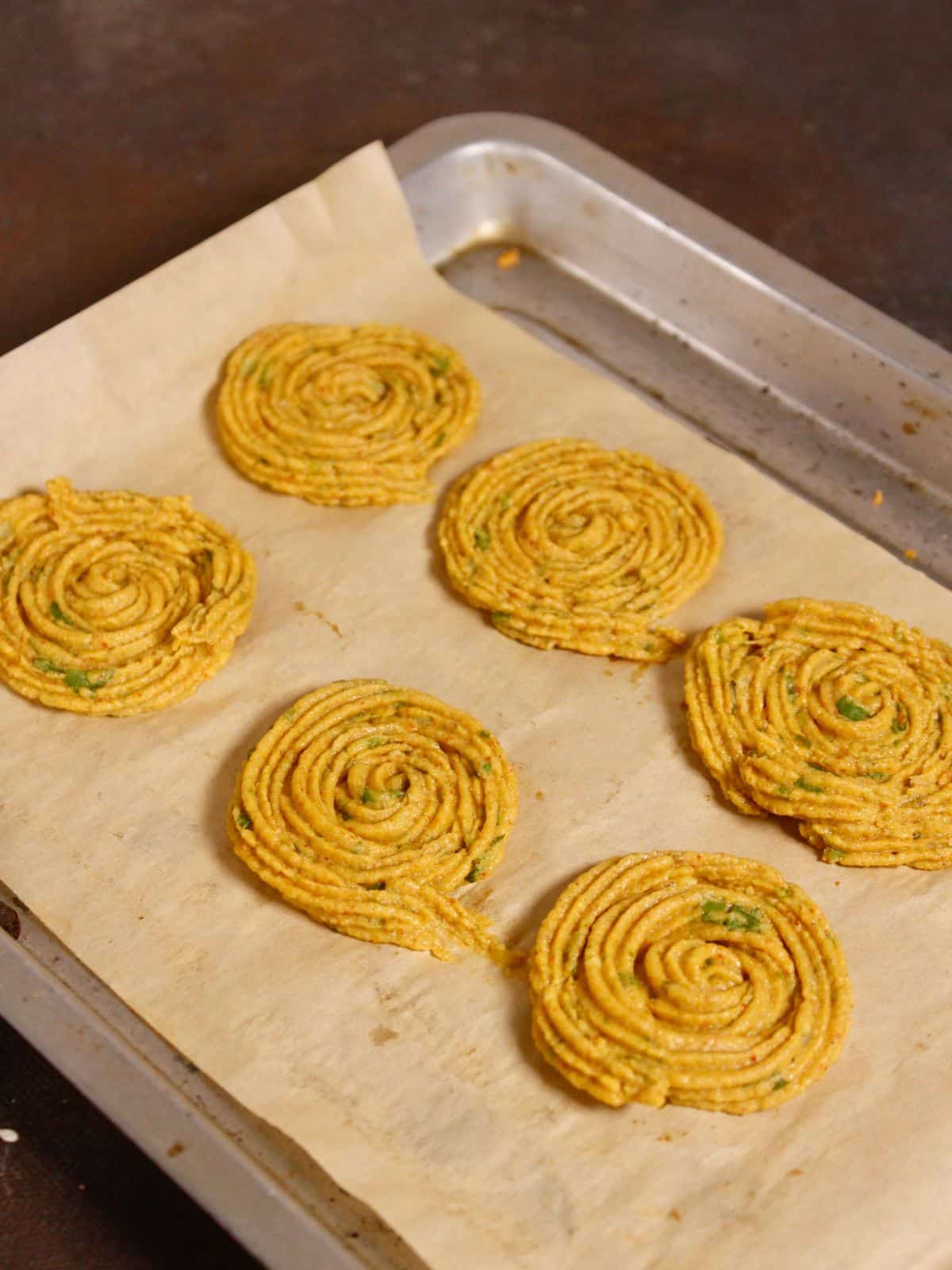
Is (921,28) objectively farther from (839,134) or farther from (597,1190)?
(597,1190)

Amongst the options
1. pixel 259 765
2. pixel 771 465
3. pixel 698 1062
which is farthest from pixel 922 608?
pixel 259 765

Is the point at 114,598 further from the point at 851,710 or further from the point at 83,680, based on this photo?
the point at 851,710

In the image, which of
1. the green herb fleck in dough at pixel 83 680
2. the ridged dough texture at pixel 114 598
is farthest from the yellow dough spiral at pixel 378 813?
the green herb fleck in dough at pixel 83 680

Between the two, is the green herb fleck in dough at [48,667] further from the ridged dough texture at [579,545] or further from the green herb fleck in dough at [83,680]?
the ridged dough texture at [579,545]

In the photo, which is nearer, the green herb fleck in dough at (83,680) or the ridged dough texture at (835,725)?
the ridged dough texture at (835,725)

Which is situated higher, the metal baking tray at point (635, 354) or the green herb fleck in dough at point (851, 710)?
the metal baking tray at point (635, 354)

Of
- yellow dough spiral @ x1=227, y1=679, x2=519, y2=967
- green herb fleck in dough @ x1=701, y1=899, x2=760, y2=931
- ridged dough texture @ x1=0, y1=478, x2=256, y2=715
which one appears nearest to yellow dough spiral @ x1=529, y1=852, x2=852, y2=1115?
green herb fleck in dough @ x1=701, y1=899, x2=760, y2=931

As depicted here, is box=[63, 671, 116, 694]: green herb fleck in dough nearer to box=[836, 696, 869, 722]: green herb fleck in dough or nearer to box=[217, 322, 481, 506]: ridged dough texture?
box=[217, 322, 481, 506]: ridged dough texture

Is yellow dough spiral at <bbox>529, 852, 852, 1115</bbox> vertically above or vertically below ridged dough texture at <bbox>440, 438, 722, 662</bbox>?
below
